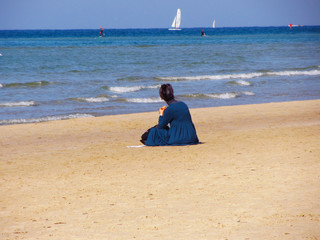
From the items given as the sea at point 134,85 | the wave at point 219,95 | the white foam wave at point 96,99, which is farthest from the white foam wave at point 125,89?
the wave at point 219,95

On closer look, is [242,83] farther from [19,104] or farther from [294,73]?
[19,104]

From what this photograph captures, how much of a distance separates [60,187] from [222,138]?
13.4ft

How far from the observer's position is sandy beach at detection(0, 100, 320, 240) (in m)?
4.62

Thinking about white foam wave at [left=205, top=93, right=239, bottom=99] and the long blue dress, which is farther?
white foam wave at [left=205, top=93, right=239, bottom=99]

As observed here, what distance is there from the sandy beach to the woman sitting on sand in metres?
0.28

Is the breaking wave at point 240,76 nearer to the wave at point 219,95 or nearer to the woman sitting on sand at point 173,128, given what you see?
the wave at point 219,95

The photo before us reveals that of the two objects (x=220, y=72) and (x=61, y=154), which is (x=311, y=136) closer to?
(x=61, y=154)

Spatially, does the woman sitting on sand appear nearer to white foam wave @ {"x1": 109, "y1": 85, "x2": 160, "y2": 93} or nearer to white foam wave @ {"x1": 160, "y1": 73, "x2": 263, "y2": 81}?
white foam wave @ {"x1": 109, "y1": 85, "x2": 160, "y2": 93}

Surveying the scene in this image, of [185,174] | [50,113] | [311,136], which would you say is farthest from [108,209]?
[50,113]

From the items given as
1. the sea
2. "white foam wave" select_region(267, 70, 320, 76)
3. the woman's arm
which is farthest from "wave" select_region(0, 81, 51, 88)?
the woman's arm

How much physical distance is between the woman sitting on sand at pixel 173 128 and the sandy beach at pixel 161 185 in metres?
0.28

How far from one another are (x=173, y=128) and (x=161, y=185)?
2535mm

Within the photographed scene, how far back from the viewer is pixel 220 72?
2659 cm

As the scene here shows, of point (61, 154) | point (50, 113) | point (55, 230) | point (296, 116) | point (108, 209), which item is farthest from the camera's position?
point (50, 113)
